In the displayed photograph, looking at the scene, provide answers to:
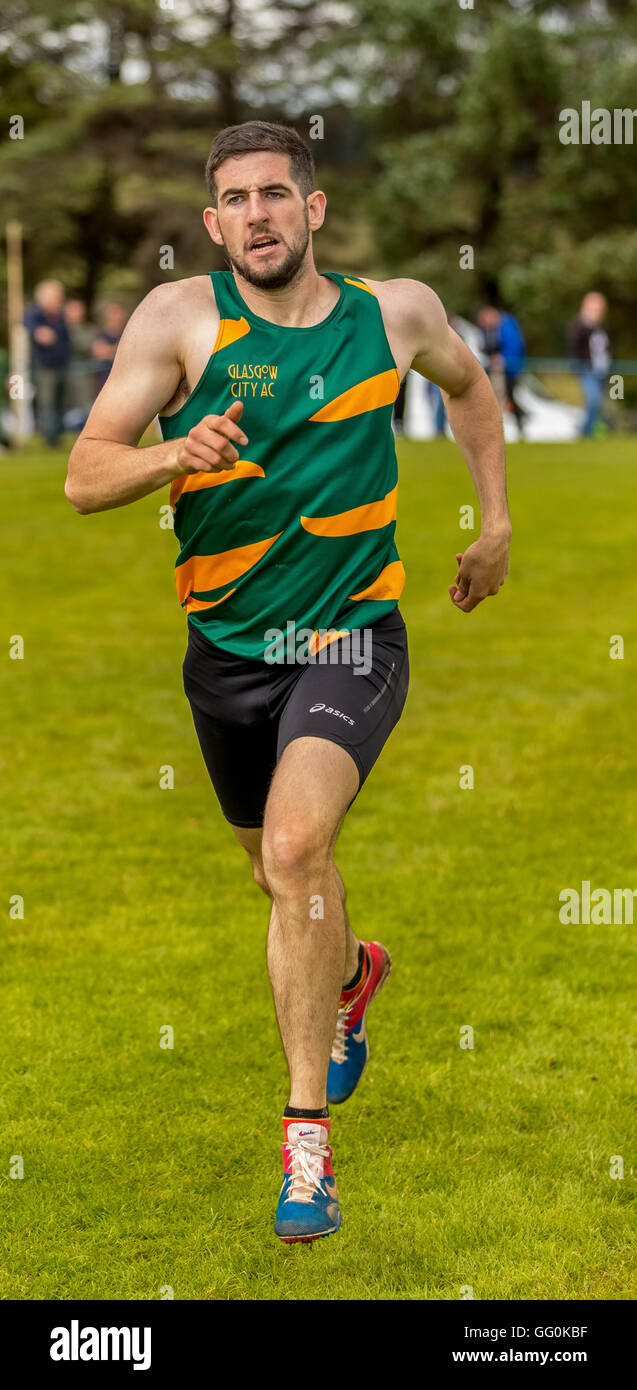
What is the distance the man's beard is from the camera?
427 centimetres

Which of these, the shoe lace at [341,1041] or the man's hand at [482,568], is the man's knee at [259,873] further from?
the man's hand at [482,568]

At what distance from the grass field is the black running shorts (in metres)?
0.99

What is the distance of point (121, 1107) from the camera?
489 centimetres

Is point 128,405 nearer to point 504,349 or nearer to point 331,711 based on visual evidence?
point 331,711

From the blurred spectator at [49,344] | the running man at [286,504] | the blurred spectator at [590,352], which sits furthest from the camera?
the blurred spectator at [590,352]

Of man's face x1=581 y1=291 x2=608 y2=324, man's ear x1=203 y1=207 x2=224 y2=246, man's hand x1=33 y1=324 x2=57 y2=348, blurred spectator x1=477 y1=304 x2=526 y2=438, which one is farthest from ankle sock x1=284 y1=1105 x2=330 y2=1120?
man's face x1=581 y1=291 x2=608 y2=324

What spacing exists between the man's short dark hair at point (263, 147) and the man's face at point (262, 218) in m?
0.02

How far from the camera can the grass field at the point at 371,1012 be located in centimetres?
410

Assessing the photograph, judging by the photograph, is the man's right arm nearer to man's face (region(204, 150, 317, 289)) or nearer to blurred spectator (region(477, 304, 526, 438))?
man's face (region(204, 150, 317, 289))

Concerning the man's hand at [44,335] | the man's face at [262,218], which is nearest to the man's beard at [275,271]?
the man's face at [262,218]

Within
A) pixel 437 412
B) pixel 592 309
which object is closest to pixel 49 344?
pixel 437 412

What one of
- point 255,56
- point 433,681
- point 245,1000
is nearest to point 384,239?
point 255,56
